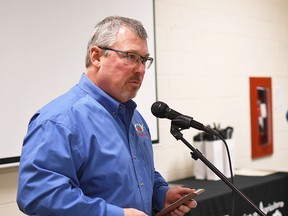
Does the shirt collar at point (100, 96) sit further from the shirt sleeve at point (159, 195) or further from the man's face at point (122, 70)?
the shirt sleeve at point (159, 195)

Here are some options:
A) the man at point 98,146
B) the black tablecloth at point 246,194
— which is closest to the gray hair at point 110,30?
the man at point 98,146

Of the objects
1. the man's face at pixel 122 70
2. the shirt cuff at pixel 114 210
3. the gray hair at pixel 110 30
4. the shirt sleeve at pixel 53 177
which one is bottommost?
the shirt cuff at pixel 114 210

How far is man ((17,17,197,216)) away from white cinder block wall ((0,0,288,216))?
4.46 ft

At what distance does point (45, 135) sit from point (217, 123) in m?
2.24

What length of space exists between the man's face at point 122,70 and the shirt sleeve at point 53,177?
260mm

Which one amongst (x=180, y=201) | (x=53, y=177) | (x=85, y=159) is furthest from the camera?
(x=180, y=201)

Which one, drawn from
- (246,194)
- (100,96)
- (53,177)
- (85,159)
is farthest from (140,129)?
(246,194)

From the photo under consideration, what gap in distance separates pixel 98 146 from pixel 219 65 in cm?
218

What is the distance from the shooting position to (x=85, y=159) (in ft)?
4.25

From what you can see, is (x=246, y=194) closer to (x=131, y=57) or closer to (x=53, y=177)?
(x=131, y=57)

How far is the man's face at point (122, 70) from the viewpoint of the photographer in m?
1.43

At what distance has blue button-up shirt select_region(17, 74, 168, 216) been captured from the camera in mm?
1183

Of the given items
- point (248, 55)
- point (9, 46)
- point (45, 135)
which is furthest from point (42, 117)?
point (248, 55)

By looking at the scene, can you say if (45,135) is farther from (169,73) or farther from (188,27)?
(188,27)
